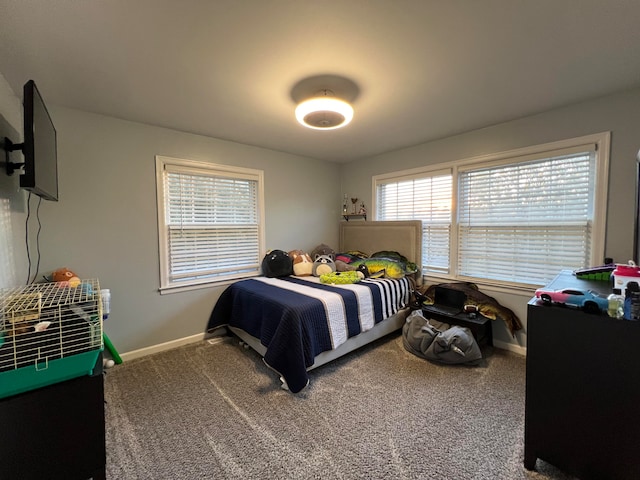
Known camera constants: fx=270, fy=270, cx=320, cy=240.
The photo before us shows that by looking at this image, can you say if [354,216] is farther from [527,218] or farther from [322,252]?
[527,218]

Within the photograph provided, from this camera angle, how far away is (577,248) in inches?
98.1

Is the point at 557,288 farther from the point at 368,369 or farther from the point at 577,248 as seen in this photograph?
the point at 368,369

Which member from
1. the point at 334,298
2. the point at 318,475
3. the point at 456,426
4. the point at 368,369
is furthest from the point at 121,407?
the point at 456,426

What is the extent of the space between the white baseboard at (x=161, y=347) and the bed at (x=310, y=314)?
0.59 feet

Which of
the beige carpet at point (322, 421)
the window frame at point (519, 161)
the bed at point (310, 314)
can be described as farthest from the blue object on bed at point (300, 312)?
the window frame at point (519, 161)

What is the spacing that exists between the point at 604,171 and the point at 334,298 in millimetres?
2543

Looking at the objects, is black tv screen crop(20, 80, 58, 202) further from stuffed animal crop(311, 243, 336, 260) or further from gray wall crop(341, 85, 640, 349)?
gray wall crop(341, 85, 640, 349)

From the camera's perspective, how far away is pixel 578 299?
1274 mm

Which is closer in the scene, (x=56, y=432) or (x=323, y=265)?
(x=56, y=432)

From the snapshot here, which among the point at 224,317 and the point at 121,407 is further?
the point at 224,317

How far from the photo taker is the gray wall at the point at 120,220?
2.37 m

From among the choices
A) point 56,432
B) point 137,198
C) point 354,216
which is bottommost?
point 56,432

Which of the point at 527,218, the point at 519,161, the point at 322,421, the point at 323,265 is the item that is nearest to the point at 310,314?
the point at 322,421

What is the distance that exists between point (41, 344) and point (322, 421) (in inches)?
63.2
